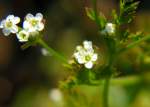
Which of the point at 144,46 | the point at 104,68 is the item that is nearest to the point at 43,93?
the point at 144,46

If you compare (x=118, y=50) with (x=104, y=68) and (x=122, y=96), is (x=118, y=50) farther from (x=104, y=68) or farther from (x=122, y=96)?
(x=122, y=96)

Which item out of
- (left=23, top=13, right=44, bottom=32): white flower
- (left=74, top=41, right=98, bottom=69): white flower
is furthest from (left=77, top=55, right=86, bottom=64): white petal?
(left=23, top=13, right=44, bottom=32): white flower

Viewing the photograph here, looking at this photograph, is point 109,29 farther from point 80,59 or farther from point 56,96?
point 56,96

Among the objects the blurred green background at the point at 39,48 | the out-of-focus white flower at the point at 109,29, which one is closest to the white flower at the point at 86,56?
the out-of-focus white flower at the point at 109,29

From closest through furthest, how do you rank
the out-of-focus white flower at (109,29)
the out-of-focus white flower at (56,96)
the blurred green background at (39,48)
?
the out-of-focus white flower at (109,29) < the out-of-focus white flower at (56,96) < the blurred green background at (39,48)

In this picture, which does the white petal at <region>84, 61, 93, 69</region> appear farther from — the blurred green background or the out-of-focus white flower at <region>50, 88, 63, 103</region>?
the blurred green background

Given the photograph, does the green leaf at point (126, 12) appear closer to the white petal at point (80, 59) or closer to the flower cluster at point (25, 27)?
the white petal at point (80, 59)

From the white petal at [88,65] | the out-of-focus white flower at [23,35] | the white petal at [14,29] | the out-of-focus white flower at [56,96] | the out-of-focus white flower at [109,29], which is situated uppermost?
the out-of-focus white flower at [56,96]

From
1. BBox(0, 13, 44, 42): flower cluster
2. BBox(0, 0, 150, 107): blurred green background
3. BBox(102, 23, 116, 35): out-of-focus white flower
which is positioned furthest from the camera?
BBox(0, 0, 150, 107): blurred green background

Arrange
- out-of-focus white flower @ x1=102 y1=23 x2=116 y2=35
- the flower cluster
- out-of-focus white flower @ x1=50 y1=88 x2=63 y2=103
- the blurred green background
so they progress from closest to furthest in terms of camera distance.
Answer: out-of-focus white flower @ x1=102 y1=23 x2=116 y2=35 → the flower cluster → out-of-focus white flower @ x1=50 y1=88 x2=63 y2=103 → the blurred green background
